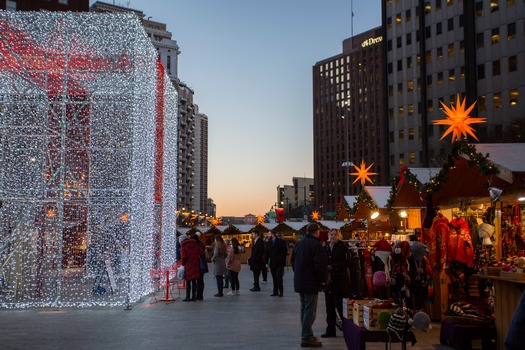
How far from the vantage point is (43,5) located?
205ft

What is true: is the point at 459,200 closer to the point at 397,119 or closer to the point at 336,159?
the point at 397,119

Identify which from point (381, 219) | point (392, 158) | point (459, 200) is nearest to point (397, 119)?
point (392, 158)

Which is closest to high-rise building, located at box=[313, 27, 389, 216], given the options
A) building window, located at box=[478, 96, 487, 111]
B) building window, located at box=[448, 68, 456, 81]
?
building window, located at box=[448, 68, 456, 81]

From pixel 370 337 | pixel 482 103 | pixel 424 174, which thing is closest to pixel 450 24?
pixel 482 103

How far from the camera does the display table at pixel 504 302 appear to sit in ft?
27.5

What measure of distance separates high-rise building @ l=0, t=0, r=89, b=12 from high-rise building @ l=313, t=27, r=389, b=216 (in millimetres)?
93222

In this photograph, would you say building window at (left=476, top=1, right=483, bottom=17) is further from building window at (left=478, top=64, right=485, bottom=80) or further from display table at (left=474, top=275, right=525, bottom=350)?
display table at (left=474, top=275, right=525, bottom=350)

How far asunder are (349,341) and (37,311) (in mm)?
8850

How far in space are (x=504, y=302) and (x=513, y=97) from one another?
159 feet

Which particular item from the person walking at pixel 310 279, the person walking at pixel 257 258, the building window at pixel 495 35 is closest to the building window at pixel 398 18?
the building window at pixel 495 35

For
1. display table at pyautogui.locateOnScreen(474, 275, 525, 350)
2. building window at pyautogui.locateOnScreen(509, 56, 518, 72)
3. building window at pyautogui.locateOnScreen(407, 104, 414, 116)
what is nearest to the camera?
display table at pyautogui.locateOnScreen(474, 275, 525, 350)

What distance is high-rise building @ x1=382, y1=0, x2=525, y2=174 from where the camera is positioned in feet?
174

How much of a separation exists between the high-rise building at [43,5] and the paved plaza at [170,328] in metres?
50.9

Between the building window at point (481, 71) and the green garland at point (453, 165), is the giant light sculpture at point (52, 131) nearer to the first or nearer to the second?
the green garland at point (453, 165)
